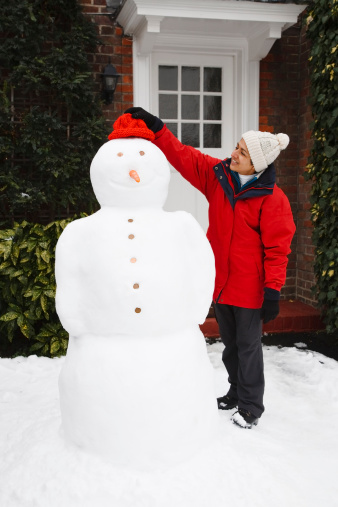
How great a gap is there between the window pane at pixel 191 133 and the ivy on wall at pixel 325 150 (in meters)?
1.27

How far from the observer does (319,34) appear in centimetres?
443

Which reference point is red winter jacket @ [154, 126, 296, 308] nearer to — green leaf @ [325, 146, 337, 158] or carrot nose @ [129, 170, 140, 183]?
carrot nose @ [129, 170, 140, 183]

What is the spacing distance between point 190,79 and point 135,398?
13.2 ft

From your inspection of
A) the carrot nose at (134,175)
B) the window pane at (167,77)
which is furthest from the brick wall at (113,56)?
the carrot nose at (134,175)

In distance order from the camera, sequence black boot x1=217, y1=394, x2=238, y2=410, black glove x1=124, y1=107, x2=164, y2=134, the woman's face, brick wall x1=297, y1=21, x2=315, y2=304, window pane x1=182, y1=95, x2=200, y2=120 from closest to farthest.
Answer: black glove x1=124, y1=107, x2=164, y2=134, the woman's face, black boot x1=217, y1=394, x2=238, y2=410, brick wall x1=297, y1=21, x2=315, y2=304, window pane x1=182, y1=95, x2=200, y2=120

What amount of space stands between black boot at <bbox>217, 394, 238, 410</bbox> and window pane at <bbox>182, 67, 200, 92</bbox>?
3475mm

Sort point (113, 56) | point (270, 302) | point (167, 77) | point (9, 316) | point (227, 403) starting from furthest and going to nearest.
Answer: point (167, 77) → point (113, 56) → point (9, 316) → point (227, 403) → point (270, 302)

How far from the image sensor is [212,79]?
17.6ft

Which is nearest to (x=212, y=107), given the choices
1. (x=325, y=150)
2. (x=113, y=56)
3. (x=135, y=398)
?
(x=113, y=56)

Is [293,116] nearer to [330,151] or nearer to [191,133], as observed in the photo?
[191,133]

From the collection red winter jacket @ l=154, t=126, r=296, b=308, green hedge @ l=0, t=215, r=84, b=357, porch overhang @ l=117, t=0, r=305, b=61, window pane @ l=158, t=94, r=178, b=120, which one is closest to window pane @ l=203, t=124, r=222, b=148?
window pane @ l=158, t=94, r=178, b=120

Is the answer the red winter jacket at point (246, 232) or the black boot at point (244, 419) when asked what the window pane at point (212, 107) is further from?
the black boot at point (244, 419)

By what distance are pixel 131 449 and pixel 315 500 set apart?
0.85 meters

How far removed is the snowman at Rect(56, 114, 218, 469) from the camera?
7.30 ft
